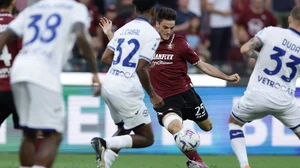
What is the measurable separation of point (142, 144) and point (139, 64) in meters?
1.12

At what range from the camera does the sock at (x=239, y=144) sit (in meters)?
10.5

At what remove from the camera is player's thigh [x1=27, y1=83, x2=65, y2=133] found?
7.56 m

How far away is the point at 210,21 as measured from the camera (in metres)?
16.4

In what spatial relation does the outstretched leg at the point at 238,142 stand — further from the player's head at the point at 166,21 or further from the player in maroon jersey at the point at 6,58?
the player in maroon jersey at the point at 6,58

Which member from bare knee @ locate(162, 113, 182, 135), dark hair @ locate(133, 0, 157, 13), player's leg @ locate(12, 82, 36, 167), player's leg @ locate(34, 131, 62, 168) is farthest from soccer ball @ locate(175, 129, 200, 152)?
player's leg @ locate(34, 131, 62, 168)

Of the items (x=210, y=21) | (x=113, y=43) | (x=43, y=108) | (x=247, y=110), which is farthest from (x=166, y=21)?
(x=210, y=21)

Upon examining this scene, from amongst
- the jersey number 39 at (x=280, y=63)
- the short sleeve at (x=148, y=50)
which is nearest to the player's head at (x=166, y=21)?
the short sleeve at (x=148, y=50)

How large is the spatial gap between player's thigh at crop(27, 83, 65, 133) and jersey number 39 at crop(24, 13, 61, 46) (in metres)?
0.44

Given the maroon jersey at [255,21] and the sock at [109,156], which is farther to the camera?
the maroon jersey at [255,21]

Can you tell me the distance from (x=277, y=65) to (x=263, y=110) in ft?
2.00

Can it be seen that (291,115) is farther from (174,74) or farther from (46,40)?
(46,40)

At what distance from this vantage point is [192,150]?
10.5 meters

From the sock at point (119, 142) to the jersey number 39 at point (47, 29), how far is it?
238cm

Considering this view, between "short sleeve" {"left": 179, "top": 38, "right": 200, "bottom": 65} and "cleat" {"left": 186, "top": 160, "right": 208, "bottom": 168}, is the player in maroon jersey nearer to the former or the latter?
"short sleeve" {"left": 179, "top": 38, "right": 200, "bottom": 65}
